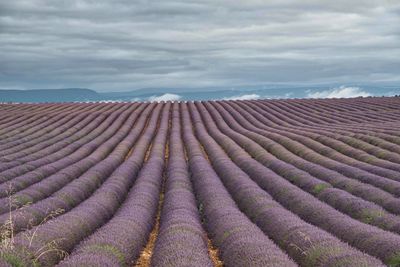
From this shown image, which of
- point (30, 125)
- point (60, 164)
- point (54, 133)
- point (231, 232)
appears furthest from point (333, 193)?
point (30, 125)

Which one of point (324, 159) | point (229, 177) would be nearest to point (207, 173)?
point (229, 177)

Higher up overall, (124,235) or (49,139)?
(124,235)

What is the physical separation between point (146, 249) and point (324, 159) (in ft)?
47.1

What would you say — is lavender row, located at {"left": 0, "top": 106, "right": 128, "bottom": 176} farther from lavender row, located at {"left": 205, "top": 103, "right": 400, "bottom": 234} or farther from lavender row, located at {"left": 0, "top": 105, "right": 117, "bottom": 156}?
lavender row, located at {"left": 205, "top": 103, "right": 400, "bottom": 234}

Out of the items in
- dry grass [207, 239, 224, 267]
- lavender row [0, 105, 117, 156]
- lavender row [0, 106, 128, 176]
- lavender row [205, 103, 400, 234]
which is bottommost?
lavender row [0, 105, 117, 156]

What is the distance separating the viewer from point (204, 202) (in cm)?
1733

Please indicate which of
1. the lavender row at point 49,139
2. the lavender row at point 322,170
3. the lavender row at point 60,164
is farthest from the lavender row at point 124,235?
the lavender row at point 49,139

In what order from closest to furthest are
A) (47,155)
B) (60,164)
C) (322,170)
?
(322,170) < (60,164) < (47,155)

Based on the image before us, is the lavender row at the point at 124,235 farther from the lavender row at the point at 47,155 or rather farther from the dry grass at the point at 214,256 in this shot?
the lavender row at the point at 47,155

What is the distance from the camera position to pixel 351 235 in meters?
11.7

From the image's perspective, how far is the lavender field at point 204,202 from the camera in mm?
10195

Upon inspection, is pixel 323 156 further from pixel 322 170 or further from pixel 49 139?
pixel 49 139

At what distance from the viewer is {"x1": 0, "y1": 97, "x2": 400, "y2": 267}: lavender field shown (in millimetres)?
10195

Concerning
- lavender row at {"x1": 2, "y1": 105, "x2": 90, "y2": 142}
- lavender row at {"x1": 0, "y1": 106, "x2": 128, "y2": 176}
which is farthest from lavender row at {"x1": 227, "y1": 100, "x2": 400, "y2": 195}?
lavender row at {"x1": 2, "y1": 105, "x2": 90, "y2": 142}
